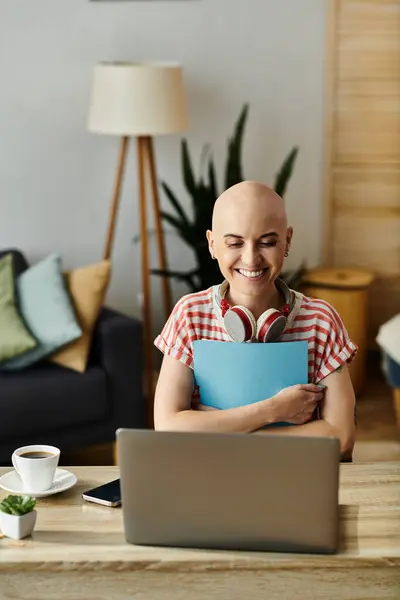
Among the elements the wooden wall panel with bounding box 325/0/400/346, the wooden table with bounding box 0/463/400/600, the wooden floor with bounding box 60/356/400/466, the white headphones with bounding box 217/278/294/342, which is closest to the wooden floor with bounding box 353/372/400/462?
the wooden floor with bounding box 60/356/400/466

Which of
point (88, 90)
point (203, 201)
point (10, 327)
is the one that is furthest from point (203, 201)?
point (10, 327)

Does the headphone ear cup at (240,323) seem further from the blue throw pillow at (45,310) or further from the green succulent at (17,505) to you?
the blue throw pillow at (45,310)

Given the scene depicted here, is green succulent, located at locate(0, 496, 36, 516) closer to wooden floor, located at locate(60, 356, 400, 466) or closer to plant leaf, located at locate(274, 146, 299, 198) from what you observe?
wooden floor, located at locate(60, 356, 400, 466)

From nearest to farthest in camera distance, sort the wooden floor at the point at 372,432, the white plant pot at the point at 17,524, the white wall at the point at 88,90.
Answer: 1. the white plant pot at the point at 17,524
2. the wooden floor at the point at 372,432
3. the white wall at the point at 88,90

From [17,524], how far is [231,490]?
336mm

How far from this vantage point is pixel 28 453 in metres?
1.78

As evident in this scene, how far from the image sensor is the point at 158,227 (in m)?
4.41

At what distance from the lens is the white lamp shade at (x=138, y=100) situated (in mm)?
4008

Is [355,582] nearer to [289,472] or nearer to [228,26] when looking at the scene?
[289,472]

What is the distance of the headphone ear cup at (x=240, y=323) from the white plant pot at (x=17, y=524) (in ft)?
1.38

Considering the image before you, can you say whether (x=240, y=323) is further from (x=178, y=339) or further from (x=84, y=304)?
(x=84, y=304)

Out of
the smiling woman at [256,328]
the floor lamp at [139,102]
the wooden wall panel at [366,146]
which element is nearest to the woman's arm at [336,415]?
the smiling woman at [256,328]

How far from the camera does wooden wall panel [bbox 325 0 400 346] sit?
4613 millimetres

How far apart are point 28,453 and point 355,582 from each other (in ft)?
2.07
